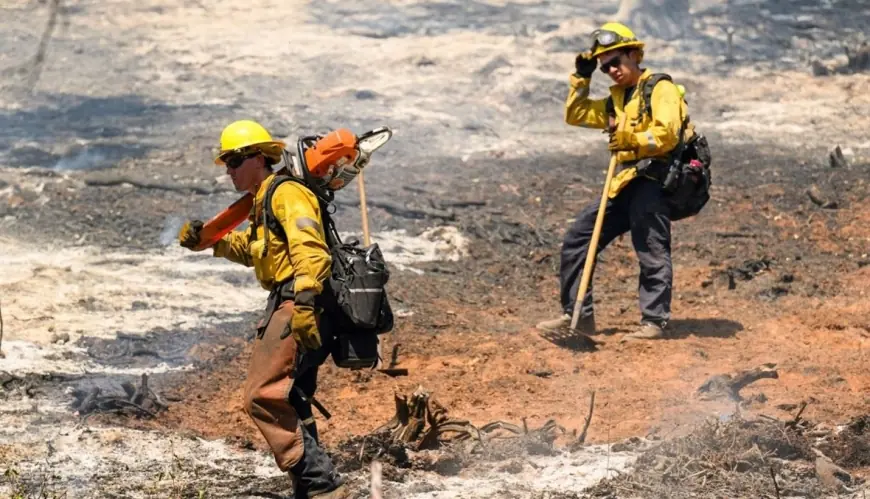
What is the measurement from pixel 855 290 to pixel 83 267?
5758 millimetres

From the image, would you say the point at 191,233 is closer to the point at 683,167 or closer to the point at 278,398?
the point at 278,398

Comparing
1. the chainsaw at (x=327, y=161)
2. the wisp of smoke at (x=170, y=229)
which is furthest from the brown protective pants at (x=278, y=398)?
the wisp of smoke at (x=170, y=229)

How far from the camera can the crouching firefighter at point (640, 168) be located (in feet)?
27.9

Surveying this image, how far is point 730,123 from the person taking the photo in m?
17.0

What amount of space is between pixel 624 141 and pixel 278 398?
350cm

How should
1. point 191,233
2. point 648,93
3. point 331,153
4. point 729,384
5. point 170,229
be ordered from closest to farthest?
point 331,153, point 191,233, point 729,384, point 648,93, point 170,229

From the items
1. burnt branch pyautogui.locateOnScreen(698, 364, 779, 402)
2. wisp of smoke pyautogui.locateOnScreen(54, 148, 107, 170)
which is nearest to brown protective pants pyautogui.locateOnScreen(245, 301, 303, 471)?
burnt branch pyautogui.locateOnScreen(698, 364, 779, 402)

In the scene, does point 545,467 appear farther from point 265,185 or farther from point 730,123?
point 730,123

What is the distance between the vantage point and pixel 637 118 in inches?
339

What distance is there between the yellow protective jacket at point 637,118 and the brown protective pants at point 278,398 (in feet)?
11.0

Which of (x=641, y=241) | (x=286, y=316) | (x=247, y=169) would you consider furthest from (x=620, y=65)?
(x=286, y=316)

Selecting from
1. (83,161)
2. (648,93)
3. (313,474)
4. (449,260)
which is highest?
(648,93)

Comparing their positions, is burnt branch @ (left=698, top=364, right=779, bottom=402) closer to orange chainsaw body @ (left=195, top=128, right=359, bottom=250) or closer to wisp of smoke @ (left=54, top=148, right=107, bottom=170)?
orange chainsaw body @ (left=195, top=128, right=359, bottom=250)

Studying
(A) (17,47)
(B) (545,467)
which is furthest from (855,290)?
(A) (17,47)
